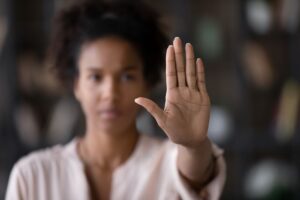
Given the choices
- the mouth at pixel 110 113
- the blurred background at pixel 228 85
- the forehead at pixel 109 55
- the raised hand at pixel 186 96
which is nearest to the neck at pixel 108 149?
the mouth at pixel 110 113

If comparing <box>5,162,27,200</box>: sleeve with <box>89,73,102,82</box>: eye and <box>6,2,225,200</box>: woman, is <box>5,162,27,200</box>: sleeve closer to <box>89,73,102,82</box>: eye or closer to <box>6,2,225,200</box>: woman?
<box>6,2,225,200</box>: woman

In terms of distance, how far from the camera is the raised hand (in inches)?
44.9

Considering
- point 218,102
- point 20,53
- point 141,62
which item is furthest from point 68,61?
point 218,102

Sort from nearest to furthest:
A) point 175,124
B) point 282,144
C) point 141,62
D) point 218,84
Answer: point 175,124
point 141,62
point 282,144
point 218,84

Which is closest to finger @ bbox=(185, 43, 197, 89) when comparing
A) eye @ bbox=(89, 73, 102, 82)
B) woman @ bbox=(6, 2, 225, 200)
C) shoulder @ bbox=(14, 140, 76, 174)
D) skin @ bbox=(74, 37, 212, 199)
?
skin @ bbox=(74, 37, 212, 199)

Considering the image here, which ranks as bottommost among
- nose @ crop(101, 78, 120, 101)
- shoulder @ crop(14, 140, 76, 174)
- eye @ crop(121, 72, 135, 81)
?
shoulder @ crop(14, 140, 76, 174)

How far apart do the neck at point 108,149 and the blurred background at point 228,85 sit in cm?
144

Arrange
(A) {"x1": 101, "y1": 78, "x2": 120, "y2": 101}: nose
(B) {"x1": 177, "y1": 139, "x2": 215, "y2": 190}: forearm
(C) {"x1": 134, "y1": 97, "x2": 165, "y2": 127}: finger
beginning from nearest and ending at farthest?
(C) {"x1": 134, "y1": 97, "x2": 165, "y2": 127}: finger
(B) {"x1": 177, "y1": 139, "x2": 215, "y2": 190}: forearm
(A) {"x1": 101, "y1": 78, "x2": 120, "y2": 101}: nose

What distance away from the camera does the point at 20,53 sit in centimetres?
296

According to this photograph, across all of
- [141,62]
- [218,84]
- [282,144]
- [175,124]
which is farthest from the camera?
[218,84]

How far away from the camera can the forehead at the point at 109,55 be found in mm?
1395

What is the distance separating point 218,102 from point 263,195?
626mm

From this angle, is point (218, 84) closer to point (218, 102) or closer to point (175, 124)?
point (218, 102)

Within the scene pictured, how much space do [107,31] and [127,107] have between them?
0.76 ft
